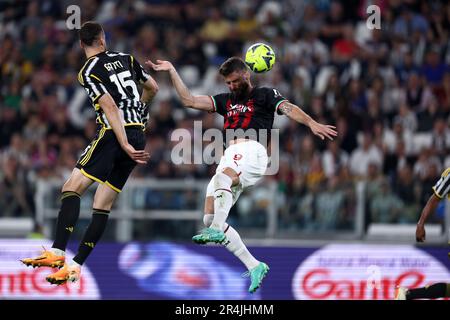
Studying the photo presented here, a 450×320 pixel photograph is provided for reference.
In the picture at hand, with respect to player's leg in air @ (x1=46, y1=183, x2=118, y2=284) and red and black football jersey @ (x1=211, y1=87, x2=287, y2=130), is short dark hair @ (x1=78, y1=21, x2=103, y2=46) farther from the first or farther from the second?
red and black football jersey @ (x1=211, y1=87, x2=287, y2=130)

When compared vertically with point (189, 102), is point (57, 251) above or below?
below

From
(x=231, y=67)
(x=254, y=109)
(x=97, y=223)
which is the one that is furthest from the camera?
(x=254, y=109)

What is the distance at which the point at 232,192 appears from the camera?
12.5 metres

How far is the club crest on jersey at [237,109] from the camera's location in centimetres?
1241

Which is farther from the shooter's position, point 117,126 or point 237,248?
point 237,248

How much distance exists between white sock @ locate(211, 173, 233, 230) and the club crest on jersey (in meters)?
0.76

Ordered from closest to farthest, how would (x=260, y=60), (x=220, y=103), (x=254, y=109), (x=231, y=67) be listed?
(x=231, y=67) < (x=254, y=109) < (x=260, y=60) < (x=220, y=103)

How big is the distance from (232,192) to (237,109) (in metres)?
0.98

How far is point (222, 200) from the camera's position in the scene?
40.1 feet

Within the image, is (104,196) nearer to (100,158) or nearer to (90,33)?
(100,158)

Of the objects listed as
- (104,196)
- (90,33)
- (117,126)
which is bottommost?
(104,196)

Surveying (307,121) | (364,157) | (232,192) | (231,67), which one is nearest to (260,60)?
(231,67)

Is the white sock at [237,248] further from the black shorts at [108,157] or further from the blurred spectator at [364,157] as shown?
the blurred spectator at [364,157]

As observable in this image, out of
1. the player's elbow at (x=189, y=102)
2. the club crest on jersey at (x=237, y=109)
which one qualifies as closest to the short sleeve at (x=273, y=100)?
the club crest on jersey at (x=237, y=109)
